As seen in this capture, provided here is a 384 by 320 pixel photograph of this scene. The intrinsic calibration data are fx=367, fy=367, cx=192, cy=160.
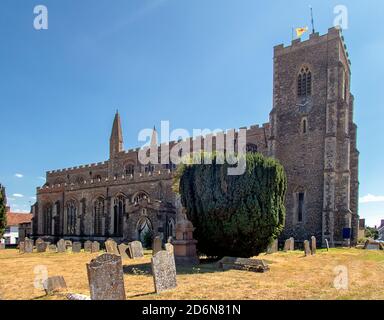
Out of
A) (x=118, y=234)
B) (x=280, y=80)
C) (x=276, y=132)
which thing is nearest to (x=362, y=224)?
(x=276, y=132)

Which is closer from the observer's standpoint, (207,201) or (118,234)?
(207,201)

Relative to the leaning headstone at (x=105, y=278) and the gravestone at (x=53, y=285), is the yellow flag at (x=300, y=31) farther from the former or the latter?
the gravestone at (x=53, y=285)

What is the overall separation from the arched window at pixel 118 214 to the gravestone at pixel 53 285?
2380 centimetres

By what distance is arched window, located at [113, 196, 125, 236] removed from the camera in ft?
103

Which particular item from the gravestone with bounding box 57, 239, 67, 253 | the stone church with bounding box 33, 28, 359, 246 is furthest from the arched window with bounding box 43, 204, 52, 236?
the gravestone with bounding box 57, 239, 67, 253

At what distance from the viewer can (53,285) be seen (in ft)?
24.8

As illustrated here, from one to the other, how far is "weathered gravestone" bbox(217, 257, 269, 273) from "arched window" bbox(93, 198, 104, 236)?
23399 millimetres

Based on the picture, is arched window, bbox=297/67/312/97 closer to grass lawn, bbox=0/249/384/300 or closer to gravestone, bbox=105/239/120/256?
grass lawn, bbox=0/249/384/300

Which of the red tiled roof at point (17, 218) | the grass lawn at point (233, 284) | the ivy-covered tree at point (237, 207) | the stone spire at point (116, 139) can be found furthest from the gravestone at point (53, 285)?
the red tiled roof at point (17, 218)

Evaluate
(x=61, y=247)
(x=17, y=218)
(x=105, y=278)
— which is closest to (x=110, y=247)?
(x=61, y=247)

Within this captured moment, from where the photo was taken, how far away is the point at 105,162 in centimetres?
3934

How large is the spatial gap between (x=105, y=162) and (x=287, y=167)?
68.7ft

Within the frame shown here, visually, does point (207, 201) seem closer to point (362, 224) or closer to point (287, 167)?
point (287, 167)
